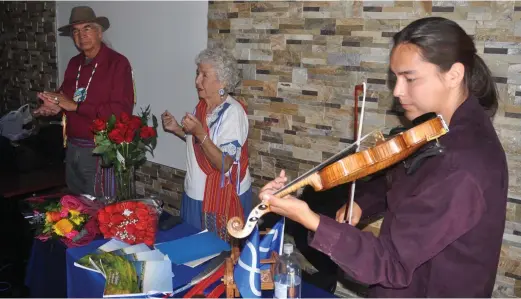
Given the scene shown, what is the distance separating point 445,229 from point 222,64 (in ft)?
6.40

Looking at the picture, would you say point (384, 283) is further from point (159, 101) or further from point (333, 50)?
point (159, 101)

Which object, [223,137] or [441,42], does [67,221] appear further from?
[441,42]

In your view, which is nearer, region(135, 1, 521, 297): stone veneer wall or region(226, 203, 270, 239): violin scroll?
region(226, 203, 270, 239): violin scroll

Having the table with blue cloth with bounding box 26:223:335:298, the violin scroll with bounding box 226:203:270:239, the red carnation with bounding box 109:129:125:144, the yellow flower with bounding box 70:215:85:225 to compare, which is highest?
the red carnation with bounding box 109:129:125:144

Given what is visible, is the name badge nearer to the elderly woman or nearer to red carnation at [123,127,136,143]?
the elderly woman

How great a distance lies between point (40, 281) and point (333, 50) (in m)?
2.10

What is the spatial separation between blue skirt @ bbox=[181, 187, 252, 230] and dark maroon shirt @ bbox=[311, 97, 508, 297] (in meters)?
1.64

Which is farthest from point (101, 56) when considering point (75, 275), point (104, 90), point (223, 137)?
point (75, 275)

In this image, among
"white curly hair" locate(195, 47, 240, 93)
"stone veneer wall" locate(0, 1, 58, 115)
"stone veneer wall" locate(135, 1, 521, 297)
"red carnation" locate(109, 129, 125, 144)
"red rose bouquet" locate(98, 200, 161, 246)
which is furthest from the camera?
"stone veneer wall" locate(0, 1, 58, 115)

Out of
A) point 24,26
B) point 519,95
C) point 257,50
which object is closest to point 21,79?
point 24,26

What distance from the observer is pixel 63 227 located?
7.22ft

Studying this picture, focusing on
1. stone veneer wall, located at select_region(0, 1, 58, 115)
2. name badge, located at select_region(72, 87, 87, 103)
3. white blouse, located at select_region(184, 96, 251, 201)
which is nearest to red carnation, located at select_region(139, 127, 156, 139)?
white blouse, located at select_region(184, 96, 251, 201)

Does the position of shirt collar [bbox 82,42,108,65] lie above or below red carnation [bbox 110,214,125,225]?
above

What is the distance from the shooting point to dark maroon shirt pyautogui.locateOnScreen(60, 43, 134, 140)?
10.7 ft
